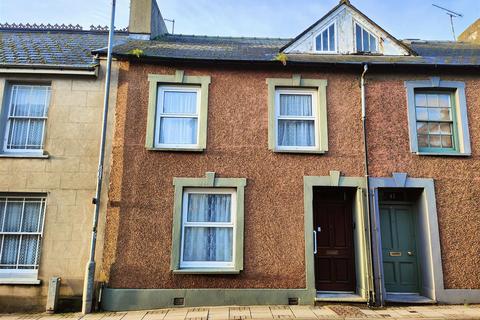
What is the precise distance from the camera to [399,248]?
9203 millimetres

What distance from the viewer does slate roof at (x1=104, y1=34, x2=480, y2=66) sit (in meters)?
9.43

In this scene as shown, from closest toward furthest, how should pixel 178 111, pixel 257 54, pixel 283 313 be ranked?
1. pixel 283 313
2. pixel 178 111
3. pixel 257 54

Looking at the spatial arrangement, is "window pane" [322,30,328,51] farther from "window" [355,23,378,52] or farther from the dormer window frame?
"window" [355,23,378,52]

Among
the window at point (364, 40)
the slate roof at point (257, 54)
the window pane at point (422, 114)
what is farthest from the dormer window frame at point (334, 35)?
the window pane at point (422, 114)

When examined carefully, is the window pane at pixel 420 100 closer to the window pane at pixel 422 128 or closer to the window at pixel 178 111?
the window pane at pixel 422 128

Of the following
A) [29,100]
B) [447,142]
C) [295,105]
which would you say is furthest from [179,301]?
[447,142]

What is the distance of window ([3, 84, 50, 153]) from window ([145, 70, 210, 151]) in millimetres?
2806

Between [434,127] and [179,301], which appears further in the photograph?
[434,127]

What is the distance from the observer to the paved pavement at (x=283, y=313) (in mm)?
7382

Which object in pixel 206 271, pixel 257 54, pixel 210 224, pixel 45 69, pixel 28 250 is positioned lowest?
pixel 206 271

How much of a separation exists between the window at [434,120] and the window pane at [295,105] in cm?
280

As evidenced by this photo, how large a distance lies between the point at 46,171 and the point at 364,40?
9.08 meters

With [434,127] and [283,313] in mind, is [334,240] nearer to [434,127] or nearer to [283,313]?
[283,313]

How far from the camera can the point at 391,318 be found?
730cm
